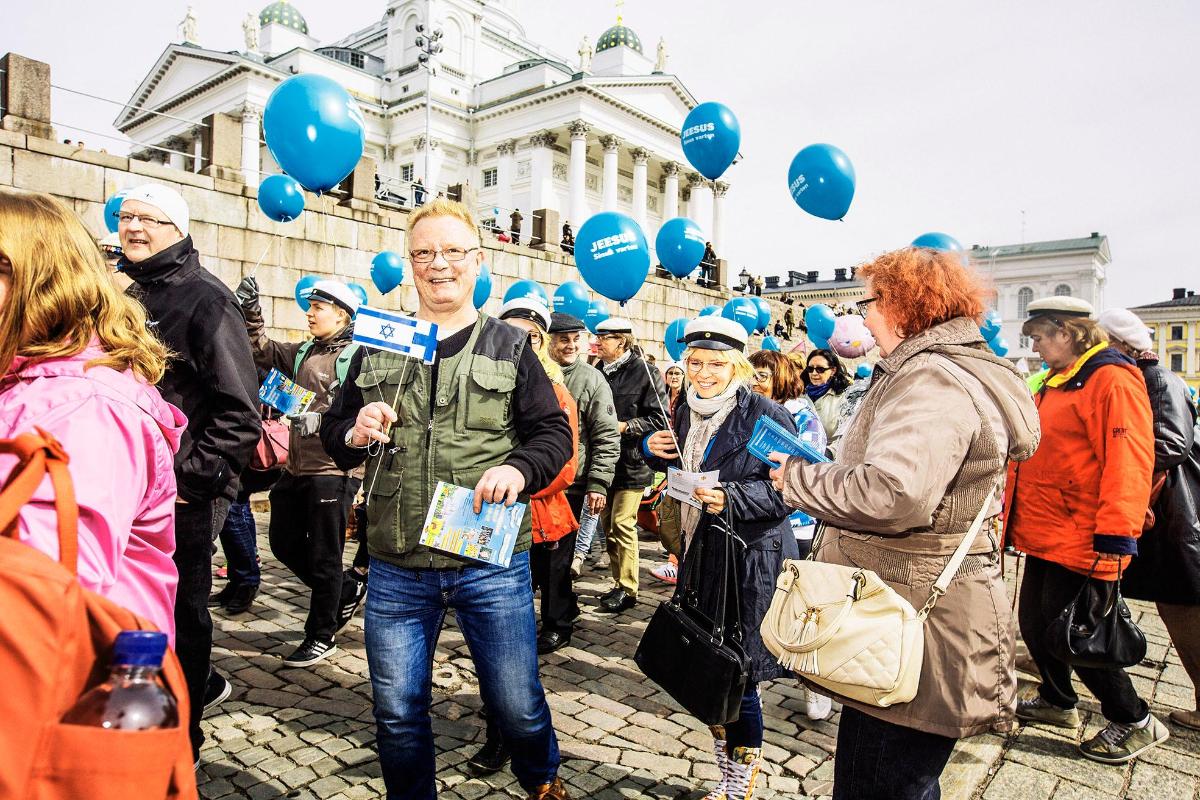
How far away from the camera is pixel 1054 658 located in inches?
147

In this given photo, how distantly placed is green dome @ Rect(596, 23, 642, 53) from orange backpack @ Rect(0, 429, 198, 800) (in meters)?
58.5

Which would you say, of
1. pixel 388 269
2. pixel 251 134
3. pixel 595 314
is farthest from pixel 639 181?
pixel 595 314

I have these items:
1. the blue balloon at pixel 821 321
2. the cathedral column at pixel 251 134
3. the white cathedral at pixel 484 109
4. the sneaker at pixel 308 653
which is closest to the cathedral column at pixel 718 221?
the white cathedral at pixel 484 109

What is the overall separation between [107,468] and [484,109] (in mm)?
53808

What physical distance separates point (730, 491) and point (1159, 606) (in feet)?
9.24

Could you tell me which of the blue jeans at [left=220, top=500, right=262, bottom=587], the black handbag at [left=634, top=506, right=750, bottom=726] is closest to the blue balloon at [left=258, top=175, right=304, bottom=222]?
the blue jeans at [left=220, top=500, right=262, bottom=587]

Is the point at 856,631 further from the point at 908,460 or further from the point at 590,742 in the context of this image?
the point at 590,742

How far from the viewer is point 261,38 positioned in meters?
55.8

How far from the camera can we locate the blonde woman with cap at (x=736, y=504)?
2961 mm

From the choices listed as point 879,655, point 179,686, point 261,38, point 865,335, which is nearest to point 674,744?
point 879,655

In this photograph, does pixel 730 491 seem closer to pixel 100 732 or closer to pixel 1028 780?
pixel 1028 780

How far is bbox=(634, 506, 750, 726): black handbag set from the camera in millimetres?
2641

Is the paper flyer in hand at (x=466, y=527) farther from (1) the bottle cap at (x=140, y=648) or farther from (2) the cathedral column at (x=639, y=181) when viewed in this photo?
(2) the cathedral column at (x=639, y=181)

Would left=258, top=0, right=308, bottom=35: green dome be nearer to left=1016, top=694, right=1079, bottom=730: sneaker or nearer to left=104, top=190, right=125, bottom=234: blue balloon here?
left=104, top=190, right=125, bottom=234: blue balloon
